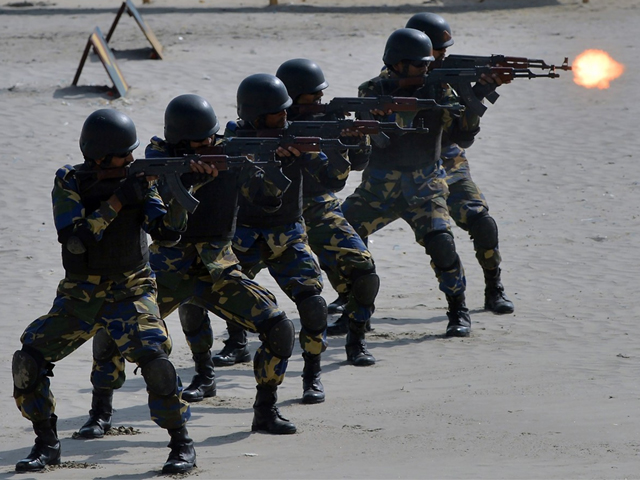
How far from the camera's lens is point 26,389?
5.74m

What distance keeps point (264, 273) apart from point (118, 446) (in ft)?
17.2

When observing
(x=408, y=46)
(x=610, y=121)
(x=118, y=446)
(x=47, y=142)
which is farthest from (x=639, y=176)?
(x=118, y=446)

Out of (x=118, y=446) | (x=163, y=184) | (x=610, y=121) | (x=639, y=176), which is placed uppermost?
(x=610, y=121)

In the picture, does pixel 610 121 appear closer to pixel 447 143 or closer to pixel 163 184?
pixel 447 143

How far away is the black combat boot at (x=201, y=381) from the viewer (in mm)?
7459

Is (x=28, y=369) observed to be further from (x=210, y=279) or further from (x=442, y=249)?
(x=442, y=249)

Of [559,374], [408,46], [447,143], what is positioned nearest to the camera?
[559,374]

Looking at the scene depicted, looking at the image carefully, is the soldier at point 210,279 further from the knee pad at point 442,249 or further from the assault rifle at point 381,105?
the knee pad at point 442,249

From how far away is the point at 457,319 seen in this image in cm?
923

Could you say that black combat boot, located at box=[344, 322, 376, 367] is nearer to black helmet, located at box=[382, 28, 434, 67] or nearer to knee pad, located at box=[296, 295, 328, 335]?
knee pad, located at box=[296, 295, 328, 335]

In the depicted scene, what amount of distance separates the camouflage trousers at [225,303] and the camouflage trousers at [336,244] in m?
1.48

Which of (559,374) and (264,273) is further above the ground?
(264,273)

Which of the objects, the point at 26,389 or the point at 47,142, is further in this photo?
the point at 47,142

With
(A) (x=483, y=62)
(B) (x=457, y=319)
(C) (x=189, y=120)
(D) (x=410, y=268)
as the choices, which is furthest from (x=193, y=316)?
(D) (x=410, y=268)
